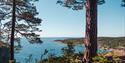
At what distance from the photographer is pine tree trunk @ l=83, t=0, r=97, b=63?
10250 mm

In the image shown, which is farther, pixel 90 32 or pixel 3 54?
pixel 90 32

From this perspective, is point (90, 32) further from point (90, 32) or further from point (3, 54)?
point (3, 54)

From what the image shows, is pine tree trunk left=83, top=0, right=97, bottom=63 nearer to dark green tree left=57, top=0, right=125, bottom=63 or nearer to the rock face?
dark green tree left=57, top=0, right=125, bottom=63

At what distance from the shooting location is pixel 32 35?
2416 cm

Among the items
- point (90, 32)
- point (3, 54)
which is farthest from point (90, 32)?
point (3, 54)

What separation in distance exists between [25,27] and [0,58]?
57.3ft

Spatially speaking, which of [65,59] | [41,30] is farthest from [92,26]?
[41,30]

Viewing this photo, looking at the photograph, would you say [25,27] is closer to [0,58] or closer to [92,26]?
[92,26]

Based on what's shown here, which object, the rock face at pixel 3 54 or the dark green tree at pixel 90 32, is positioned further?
the dark green tree at pixel 90 32

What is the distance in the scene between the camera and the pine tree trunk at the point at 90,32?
33.6 ft

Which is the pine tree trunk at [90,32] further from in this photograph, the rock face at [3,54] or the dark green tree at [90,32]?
the rock face at [3,54]

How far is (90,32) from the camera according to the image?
34.1ft

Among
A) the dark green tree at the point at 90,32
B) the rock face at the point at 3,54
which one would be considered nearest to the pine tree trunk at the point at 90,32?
the dark green tree at the point at 90,32

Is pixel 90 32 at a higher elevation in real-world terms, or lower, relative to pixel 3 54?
lower
